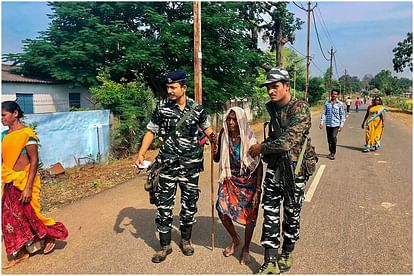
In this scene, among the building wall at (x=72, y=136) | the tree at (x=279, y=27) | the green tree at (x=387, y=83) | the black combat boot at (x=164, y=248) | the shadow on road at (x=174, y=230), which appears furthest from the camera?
the green tree at (x=387, y=83)

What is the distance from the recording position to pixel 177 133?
3.41 metres

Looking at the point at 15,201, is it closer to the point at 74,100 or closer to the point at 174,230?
the point at 174,230

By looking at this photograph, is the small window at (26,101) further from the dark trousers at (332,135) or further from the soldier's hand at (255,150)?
the soldier's hand at (255,150)

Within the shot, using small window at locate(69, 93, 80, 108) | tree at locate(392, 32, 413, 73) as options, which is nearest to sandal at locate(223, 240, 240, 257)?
small window at locate(69, 93, 80, 108)

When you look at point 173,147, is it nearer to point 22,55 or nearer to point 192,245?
point 192,245

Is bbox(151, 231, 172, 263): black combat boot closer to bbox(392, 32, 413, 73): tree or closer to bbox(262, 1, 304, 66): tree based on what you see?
bbox(262, 1, 304, 66): tree

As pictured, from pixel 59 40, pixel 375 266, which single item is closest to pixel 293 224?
pixel 375 266

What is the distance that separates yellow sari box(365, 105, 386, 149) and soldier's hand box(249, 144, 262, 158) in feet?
26.6

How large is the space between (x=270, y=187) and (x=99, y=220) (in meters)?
2.59

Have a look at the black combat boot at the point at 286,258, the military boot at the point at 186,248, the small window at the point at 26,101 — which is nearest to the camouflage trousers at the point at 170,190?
the military boot at the point at 186,248

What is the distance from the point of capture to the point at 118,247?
3732 millimetres

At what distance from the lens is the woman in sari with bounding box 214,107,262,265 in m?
3.21

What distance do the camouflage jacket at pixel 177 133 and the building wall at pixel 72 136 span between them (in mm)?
4720

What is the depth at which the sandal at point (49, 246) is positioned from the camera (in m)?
3.61
